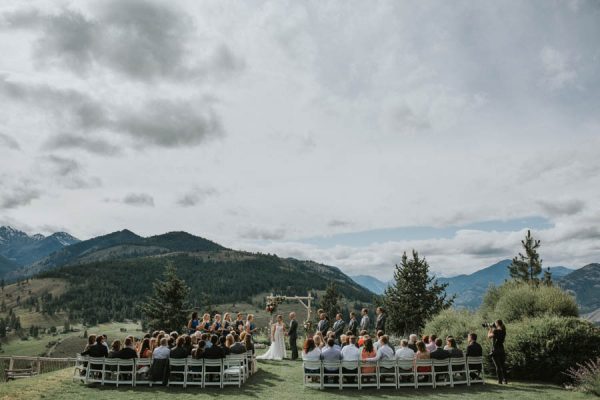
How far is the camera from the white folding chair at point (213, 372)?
557 inches

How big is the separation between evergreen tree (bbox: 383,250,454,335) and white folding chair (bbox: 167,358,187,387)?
2411 centimetres

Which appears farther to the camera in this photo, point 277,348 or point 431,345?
point 277,348

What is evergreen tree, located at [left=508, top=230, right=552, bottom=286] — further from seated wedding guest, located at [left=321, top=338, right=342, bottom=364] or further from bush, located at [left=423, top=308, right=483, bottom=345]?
seated wedding guest, located at [left=321, top=338, right=342, bottom=364]

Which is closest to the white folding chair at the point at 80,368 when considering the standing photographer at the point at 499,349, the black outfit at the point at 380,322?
the black outfit at the point at 380,322

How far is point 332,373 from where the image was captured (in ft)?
46.3

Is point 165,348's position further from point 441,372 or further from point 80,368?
point 441,372

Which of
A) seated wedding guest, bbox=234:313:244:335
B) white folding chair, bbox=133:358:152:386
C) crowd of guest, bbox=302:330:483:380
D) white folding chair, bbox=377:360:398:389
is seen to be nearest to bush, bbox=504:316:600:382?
crowd of guest, bbox=302:330:483:380

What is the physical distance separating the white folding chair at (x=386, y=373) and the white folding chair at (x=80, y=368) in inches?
368

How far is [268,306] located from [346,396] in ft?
48.6

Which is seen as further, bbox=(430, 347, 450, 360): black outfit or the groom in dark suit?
the groom in dark suit

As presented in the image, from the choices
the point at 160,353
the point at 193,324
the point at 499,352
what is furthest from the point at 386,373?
the point at 193,324

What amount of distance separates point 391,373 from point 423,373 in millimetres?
Answer: 1015

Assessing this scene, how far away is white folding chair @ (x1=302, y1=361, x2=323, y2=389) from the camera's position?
46.1ft

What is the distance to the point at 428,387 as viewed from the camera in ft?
46.3
